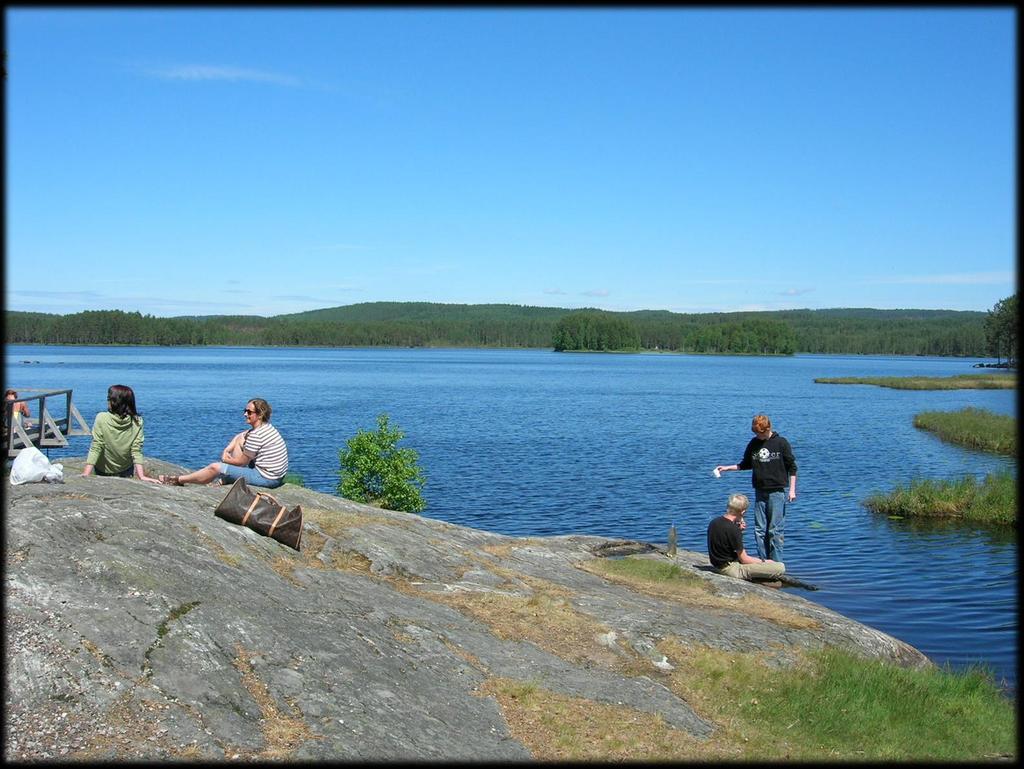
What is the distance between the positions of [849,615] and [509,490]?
17013 mm

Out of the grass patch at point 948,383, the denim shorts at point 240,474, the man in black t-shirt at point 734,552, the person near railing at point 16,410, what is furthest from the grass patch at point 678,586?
the grass patch at point 948,383

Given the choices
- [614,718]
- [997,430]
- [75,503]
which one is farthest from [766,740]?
[997,430]

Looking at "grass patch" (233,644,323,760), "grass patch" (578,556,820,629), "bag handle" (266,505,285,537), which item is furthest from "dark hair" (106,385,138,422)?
"grass patch" (578,556,820,629)

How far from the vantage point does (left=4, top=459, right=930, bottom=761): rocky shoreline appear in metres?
7.38

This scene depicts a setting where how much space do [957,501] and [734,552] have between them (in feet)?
53.3

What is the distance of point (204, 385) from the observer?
93250 millimetres

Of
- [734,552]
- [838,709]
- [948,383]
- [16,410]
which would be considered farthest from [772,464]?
[948,383]

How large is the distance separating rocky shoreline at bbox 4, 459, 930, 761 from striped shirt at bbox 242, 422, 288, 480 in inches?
40.9

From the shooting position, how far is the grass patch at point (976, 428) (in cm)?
4538

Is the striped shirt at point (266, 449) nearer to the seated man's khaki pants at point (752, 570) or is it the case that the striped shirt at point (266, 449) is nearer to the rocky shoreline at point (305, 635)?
the rocky shoreline at point (305, 635)

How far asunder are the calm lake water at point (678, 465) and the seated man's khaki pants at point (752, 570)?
8.83 ft

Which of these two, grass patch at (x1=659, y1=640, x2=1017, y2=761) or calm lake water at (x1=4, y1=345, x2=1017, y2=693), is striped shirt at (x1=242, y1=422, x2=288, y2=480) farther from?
calm lake water at (x1=4, y1=345, x2=1017, y2=693)

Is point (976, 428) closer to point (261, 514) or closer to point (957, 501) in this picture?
point (957, 501)

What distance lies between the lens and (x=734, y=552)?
16.0m
